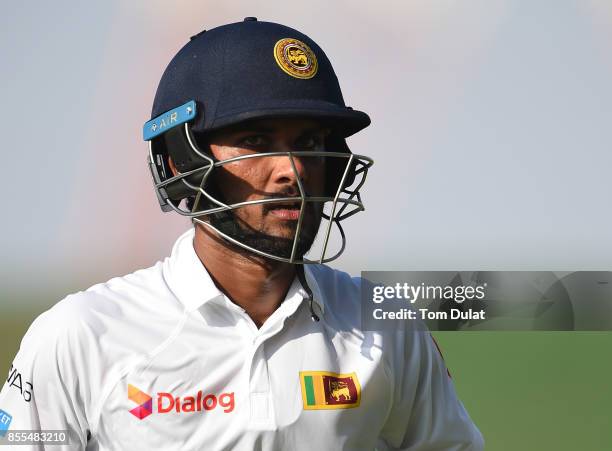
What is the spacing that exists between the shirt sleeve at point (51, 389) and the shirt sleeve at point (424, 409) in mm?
829

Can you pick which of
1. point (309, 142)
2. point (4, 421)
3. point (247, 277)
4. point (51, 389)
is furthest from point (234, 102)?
point (4, 421)

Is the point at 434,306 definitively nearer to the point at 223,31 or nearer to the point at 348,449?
the point at 348,449

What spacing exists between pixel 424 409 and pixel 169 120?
106cm

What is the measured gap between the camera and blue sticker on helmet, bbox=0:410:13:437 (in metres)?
2.19

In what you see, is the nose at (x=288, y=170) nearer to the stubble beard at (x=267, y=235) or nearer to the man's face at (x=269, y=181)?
the man's face at (x=269, y=181)

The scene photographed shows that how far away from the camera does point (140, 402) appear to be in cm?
212

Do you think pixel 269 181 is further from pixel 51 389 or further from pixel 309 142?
pixel 51 389

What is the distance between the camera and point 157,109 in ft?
8.14

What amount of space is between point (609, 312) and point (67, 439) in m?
2.99

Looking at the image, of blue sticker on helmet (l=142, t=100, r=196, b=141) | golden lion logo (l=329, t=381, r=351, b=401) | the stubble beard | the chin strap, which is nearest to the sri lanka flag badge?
golden lion logo (l=329, t=381, r=351, b=401)

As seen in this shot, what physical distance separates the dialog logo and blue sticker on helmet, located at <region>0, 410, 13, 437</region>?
1.09ft

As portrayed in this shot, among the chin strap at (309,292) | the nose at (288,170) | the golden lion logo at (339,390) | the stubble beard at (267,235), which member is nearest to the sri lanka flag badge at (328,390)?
the golden lion logo at (339,390)

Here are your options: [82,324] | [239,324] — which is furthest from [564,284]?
[82,324]

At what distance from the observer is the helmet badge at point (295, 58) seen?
91.4 inches
